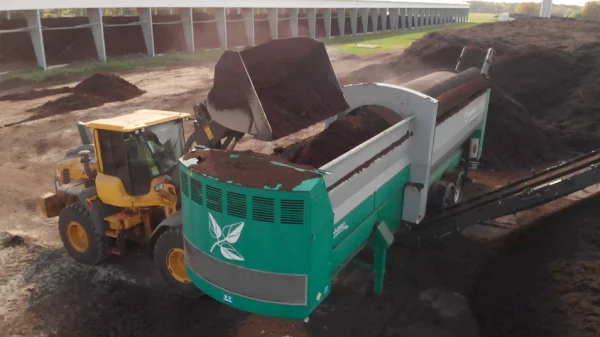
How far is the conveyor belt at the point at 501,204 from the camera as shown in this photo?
20.6 ft

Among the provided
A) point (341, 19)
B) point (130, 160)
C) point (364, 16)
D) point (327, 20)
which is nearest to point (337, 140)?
point (130, 160)

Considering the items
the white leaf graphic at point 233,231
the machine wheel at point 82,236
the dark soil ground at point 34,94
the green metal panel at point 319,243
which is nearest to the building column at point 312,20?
the dark soil ground at point 34,94

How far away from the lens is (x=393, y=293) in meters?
6.02

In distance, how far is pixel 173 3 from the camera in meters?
29.2

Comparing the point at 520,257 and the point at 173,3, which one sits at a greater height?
the point at 173,3

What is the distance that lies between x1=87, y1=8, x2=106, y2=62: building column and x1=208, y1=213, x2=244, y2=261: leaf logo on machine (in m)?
25.3

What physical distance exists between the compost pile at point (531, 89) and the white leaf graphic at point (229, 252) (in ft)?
29.0

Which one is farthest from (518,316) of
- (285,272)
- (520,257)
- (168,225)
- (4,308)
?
(4,308)

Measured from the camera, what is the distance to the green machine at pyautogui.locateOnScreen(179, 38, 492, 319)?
3.76 m

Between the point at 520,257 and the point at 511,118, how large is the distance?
20.3 ft

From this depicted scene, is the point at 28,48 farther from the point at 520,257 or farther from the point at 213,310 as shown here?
the point at 520,257

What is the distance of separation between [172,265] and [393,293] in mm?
2768

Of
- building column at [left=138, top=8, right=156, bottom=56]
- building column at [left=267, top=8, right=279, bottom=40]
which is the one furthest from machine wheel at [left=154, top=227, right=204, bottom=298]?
building column at [left=267, top=8, right=279, bottom=40]

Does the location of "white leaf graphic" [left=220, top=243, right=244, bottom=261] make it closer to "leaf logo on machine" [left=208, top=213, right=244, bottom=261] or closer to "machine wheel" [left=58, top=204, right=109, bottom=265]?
"leaf logo on machine" [left=208, top=213, right=244, bottom=261]
